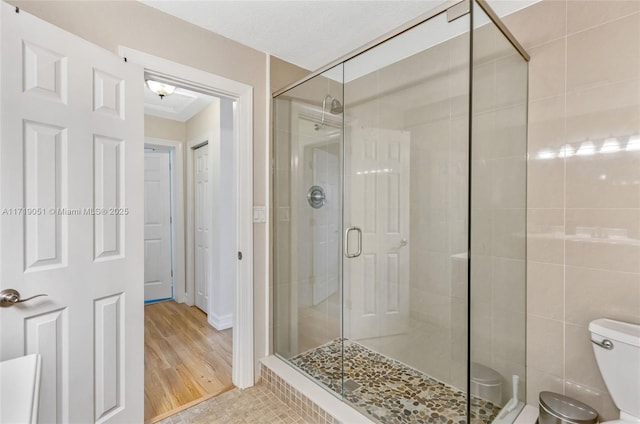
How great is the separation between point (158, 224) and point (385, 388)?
140 inches

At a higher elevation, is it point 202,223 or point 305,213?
point 305,213

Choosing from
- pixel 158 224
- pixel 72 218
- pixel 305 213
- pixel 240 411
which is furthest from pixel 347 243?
pixel 158 224

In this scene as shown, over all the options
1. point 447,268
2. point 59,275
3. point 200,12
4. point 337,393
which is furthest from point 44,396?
point 447,268

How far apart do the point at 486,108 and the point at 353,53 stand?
913 mm

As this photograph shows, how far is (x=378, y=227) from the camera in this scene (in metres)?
2.48

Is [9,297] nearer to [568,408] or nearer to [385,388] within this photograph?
[385,388]

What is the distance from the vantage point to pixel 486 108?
4.73 feet

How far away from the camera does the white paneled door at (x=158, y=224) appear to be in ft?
13.3

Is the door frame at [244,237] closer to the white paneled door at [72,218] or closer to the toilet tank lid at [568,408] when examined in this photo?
the white paneled door at [72,218]

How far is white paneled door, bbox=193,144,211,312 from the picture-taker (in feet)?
11.5

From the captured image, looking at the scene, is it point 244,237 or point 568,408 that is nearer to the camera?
point 568,408

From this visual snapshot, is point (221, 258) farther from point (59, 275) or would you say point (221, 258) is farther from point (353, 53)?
point (353, 53)

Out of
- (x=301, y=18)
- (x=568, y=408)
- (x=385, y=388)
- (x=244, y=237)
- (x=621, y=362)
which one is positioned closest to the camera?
(x=621, y=362)

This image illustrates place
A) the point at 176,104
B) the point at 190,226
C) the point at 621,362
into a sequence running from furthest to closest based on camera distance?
the point at 190,226
the point at 176,104
the point at 621,362
